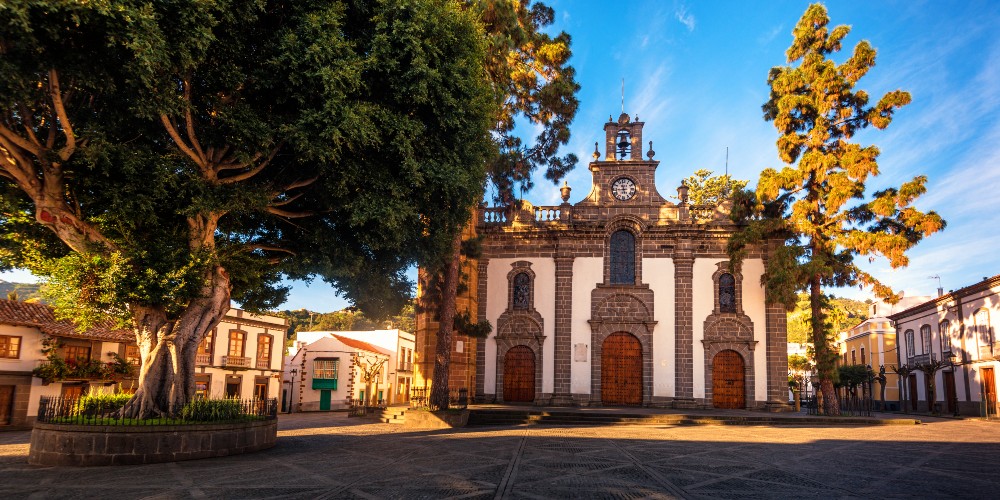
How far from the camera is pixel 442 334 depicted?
20.2 meters

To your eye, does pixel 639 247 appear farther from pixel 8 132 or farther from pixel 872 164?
pixel 8 132

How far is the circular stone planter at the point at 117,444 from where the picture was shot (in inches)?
401

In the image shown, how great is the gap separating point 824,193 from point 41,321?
28.3 metres

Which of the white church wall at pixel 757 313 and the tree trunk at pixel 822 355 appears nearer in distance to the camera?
the tree trunk at pixel 822 355

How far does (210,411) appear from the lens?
11875 mm

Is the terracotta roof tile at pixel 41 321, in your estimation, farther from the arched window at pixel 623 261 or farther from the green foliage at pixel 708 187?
the green foliage at pixel 708 187

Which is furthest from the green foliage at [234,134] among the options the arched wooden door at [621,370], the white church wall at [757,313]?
the white church wall at [757,313]

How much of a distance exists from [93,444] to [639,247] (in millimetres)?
20985

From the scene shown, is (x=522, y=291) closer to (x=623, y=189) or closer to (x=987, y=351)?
(x=623, y=189)

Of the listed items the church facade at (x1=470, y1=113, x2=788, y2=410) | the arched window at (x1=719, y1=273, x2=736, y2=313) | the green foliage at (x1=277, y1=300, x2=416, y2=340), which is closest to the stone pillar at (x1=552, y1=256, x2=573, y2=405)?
the church facade at (x1=470, y1=113, x2=788, y2=410)

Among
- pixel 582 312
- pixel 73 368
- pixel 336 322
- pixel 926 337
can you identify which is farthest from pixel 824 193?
pixel 336 322

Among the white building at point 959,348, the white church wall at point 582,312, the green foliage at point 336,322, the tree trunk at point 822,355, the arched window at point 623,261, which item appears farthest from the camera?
the green foliage at point 336,322

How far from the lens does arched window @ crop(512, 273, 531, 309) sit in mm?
27062

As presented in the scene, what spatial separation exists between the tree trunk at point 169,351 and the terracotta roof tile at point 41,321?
9.41 metres
